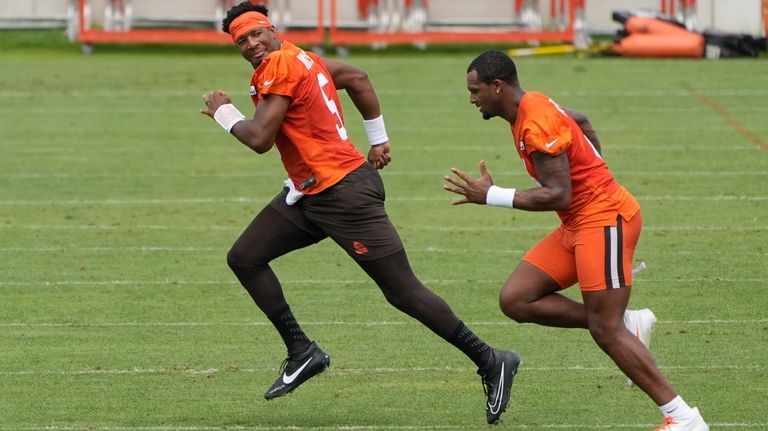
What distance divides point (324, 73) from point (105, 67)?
50.2 ft

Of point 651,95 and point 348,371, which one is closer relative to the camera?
point 348,371

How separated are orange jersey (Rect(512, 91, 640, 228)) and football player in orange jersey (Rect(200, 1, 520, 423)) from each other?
2.63ft

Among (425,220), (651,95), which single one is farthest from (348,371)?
(651,95)

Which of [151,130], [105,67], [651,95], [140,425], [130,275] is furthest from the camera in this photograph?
[105,67]

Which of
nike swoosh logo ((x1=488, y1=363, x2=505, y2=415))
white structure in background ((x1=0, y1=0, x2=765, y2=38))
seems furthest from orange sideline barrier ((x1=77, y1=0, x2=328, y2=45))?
nike swoosh logo ((x1=488, y1=363, x2=505, y2=415))

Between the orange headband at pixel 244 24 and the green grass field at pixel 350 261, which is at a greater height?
the orange headband at pixel 244 24

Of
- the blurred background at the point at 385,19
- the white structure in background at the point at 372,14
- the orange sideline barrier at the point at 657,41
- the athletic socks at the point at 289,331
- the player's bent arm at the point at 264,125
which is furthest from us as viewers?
the white structure in background at the point at 372,14

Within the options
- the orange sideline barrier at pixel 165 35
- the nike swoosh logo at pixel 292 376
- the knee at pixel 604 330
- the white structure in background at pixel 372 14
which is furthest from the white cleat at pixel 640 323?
the white structure in background at pixel 372 14

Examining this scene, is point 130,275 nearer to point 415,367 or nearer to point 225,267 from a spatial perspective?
point 225,267

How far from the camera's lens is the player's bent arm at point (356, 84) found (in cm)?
736

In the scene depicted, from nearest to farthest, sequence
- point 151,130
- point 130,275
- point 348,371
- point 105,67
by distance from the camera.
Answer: point 348,371, point 130,275, point 151,130, point 105,67

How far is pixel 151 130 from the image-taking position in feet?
56.0

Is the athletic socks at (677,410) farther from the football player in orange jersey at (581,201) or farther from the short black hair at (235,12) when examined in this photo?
the short black hair at (235,12)

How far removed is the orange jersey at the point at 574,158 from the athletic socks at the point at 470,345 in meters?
0.74
